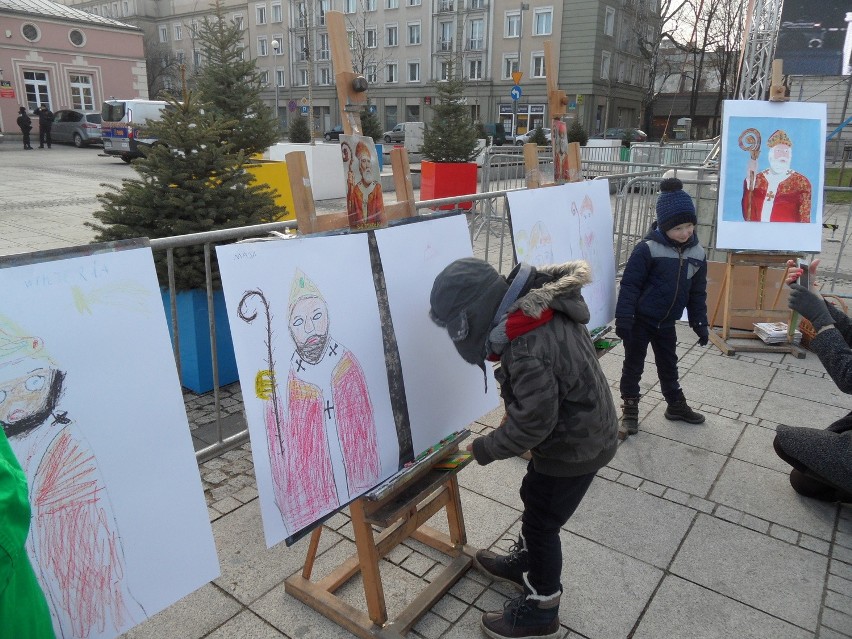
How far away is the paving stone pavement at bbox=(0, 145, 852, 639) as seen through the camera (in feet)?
8.39

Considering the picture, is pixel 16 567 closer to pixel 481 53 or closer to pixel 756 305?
pixel 756 305

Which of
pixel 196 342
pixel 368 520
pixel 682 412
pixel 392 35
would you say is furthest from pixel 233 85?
pixel 392 35

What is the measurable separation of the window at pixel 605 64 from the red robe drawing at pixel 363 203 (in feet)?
152

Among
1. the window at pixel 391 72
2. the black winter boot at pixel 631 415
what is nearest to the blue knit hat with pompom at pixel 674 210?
the black winter boot at pixel 631 415

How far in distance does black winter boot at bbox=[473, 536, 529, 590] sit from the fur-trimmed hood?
3.75 ft

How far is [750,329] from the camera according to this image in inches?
248

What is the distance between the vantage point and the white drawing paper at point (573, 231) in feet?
12.0

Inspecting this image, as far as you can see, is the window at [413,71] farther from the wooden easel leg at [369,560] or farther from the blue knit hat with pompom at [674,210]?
the wooden easel leg at [369,560]

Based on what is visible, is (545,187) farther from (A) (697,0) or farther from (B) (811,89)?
(A) (697,0)

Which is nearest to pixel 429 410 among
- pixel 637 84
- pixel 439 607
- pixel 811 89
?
pixel 439 607

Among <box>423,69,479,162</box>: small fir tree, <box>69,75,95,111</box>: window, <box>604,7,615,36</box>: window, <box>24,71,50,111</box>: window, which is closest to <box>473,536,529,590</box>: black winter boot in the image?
<box>423,69,479,162</box>: small fir tree

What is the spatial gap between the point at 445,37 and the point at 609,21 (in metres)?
12.1

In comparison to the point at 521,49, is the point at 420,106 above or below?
below

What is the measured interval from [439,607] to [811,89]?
98.7 feet
